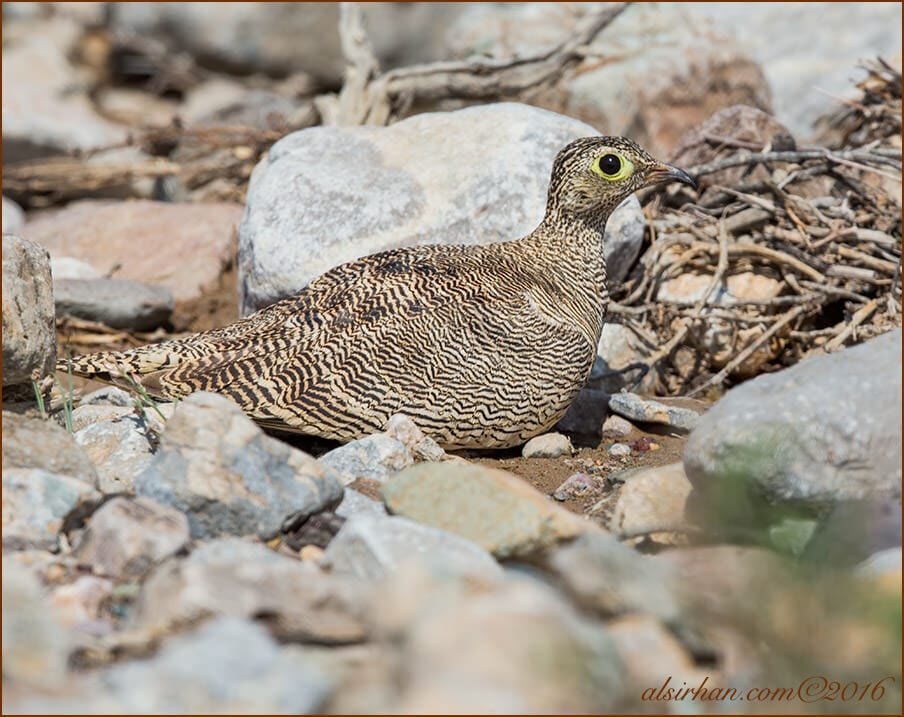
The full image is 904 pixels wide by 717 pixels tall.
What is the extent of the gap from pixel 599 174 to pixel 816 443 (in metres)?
2.65

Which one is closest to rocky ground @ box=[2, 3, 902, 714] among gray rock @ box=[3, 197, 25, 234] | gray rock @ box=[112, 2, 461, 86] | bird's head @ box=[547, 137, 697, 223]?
gray rock @ box=[3, 197, 25, 234]

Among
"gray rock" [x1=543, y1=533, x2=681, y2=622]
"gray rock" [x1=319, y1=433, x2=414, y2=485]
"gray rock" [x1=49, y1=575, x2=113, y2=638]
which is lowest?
"gray rock" [x1=319, y1=433, x2=414, y2=485]

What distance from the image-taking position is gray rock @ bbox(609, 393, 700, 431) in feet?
21.5

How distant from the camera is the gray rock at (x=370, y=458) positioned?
17.6 feet

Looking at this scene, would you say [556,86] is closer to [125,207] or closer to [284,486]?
[125,207]

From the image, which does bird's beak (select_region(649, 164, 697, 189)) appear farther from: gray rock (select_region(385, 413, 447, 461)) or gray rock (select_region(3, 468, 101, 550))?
gray rock (select_region(3, 468, 101, 550))

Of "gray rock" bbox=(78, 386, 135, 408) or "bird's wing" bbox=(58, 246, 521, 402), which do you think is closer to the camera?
"bird's wing" bbox=(58, 246, 521, 402)

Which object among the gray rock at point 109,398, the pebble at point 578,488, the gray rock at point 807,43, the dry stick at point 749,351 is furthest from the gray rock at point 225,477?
the gray rock at point 807,43

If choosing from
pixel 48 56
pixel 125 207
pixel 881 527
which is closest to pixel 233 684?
pixel 881 527

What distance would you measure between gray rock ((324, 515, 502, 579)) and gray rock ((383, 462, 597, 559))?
141 mm

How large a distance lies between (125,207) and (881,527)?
7051 millimetres

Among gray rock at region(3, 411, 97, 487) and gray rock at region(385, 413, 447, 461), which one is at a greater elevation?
gray rock at region(3, 411, 97, 487)

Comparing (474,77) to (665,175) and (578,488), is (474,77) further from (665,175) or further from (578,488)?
(578,488)

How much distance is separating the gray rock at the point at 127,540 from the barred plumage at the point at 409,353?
1.56 m
